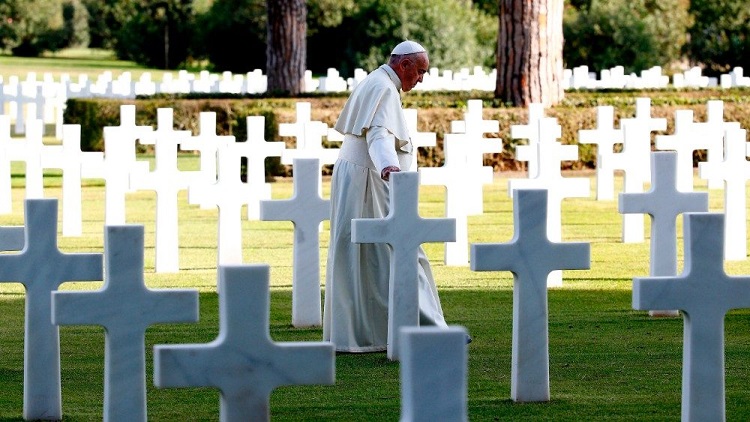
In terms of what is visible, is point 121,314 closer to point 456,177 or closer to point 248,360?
point 248,360

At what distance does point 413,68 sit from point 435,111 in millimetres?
11413

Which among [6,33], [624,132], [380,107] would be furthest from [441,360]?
[6,33]

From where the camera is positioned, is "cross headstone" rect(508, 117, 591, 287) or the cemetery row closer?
the cemetery row

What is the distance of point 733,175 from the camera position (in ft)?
38.0

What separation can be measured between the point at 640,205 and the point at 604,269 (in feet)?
11.1


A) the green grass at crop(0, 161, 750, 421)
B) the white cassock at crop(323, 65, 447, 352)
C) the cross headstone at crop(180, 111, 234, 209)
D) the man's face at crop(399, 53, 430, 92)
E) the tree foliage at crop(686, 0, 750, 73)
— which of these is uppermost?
the tree foliage at crop(686, 0, 750, 73)

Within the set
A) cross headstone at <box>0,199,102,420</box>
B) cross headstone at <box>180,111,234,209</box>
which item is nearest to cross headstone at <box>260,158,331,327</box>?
cross headstone at <box>0,199,102,420</box>

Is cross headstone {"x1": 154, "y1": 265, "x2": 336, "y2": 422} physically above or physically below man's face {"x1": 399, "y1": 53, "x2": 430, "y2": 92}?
below

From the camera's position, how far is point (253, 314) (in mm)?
4402

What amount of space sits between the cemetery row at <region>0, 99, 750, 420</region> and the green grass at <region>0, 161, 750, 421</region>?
291 millimetres

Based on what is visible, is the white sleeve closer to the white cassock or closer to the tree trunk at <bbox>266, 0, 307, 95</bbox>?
the white cassock

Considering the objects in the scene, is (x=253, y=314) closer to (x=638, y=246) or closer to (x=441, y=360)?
(x=441, y=360)

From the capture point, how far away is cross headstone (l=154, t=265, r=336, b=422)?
439 centimetres

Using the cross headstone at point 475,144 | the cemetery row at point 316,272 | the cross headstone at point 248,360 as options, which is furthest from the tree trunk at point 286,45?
the cross headstone at point 248,360
